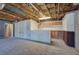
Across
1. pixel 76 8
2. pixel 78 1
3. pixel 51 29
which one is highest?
pixel 78 1

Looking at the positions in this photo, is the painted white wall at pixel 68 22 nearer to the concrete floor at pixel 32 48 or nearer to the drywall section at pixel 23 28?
the concrete floor at pixel 32 48

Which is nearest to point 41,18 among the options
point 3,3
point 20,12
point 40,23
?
point 40,23

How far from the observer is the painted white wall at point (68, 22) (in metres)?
2.21

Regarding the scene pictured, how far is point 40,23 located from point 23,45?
0.58 m

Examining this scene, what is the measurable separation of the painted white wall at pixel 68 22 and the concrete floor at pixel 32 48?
1.03 feet

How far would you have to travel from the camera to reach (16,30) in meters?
2.38

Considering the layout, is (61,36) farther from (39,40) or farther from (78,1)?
(78,1)

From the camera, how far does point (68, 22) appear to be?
226 centimetres

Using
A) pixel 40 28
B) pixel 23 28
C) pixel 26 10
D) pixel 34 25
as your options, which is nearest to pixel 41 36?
pixel 40 28

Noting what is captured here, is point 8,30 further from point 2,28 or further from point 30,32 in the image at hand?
point 30,32

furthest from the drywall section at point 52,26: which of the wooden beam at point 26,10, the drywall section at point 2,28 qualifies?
the drywall section at point 2,28

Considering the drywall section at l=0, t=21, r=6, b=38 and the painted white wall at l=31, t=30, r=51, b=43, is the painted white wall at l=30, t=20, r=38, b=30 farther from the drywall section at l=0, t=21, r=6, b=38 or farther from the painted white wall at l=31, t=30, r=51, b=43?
the drywall section at l=0, t=21, r=6, b=38

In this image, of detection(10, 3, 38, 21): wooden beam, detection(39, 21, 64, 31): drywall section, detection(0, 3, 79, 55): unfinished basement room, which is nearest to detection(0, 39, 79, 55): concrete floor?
detection(0, 3, 79, 55): unfinished basement room

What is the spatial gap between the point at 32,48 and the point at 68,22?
907 millimetres
